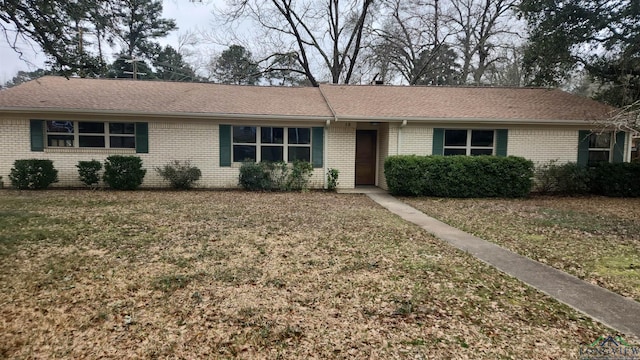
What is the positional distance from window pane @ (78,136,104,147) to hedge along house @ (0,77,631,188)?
3cm

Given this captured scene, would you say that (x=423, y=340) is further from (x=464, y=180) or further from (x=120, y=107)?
(x=120, y=107)

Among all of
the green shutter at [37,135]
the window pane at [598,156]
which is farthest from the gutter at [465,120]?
the green shutter at [37,135]

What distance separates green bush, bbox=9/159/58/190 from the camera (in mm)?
10867

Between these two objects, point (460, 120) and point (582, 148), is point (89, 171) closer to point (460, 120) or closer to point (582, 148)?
point (460, 120)

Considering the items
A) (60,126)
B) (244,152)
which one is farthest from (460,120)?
(60,126)

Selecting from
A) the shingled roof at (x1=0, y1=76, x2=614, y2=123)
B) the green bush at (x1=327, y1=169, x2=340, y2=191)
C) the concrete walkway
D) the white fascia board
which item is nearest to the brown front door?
the shingled roof at (x1=0, y1=76, x2=614, y2=123)

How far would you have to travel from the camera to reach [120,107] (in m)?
11.6

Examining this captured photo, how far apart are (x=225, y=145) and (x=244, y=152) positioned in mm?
705

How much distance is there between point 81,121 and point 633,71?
61.9 feet

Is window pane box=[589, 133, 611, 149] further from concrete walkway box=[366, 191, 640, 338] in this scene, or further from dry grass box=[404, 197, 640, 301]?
concrete walkway box=[366, 191, 640, 338]

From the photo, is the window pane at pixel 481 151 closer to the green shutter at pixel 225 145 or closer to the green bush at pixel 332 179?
the green bush at pixel 332 179

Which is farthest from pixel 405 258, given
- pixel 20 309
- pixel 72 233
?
pixel 72 233

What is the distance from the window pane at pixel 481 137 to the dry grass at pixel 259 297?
751cm

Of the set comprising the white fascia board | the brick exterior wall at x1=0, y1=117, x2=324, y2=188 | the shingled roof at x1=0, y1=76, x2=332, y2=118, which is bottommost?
the brick exterior wall at x1=0, y1=117, x2=324, y2=188
